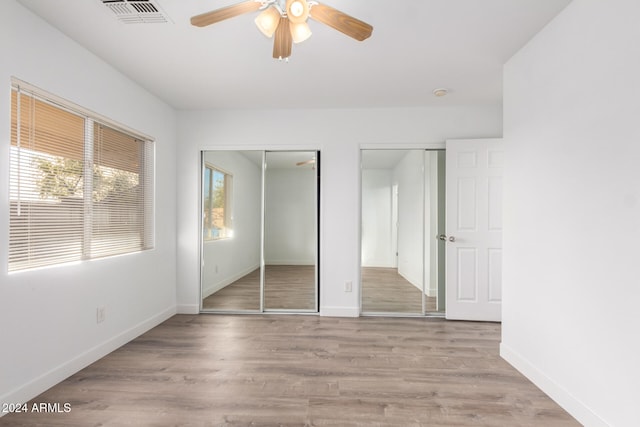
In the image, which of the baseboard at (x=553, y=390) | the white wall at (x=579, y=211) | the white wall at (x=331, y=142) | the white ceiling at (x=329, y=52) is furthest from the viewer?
the white wall at (x=331, y=142)

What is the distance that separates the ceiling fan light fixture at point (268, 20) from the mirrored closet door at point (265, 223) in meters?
2.39

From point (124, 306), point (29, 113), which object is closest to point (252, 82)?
point (29, 113)

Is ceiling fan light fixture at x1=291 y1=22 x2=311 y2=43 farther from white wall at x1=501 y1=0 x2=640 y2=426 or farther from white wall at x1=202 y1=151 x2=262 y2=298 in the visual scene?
white wall at x1=202 y1=151 x2=262 y2=298

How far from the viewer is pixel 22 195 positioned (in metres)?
2.21

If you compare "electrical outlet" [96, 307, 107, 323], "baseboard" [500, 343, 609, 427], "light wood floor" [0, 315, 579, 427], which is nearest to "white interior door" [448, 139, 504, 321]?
"light wood floor" [0, 315, 579, 427]

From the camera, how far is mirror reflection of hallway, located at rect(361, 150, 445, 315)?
4230mm

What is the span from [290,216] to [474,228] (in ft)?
7.05

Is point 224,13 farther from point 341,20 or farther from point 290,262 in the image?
point 290,262

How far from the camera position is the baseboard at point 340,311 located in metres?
4.15

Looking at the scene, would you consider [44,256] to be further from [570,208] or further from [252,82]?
[570,208]

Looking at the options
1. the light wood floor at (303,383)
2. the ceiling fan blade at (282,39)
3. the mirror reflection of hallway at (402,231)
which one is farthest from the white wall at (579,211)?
the ceiling fan blade at (282,39)

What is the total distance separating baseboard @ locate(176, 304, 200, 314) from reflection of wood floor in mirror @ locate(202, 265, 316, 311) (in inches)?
3.8

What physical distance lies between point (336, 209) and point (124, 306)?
2419 millimetres

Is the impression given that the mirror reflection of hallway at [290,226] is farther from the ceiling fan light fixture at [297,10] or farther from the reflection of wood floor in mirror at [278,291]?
the ceiling fan light fixture at [297,10]
